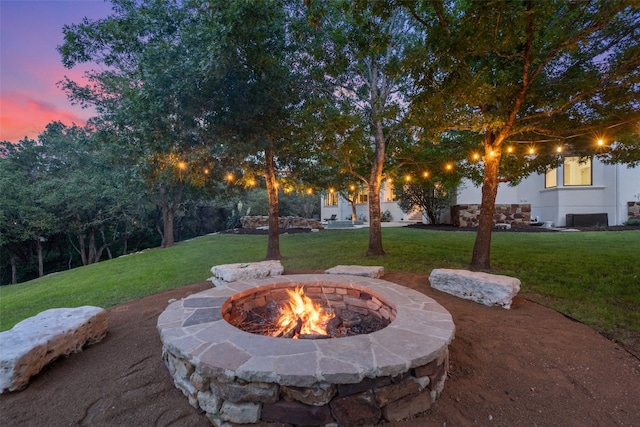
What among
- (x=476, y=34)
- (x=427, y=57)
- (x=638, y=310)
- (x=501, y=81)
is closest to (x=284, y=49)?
(x=427, y=57)

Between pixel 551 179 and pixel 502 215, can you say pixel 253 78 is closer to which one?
pixel 502 215

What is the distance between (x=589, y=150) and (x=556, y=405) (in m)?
7.05

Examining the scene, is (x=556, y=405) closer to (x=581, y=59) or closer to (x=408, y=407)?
(x=408, y=407)

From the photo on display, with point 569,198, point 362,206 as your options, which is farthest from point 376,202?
point 362,206

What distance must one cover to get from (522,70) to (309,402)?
603cm

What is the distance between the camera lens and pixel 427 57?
177 inches

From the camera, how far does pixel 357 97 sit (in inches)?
296

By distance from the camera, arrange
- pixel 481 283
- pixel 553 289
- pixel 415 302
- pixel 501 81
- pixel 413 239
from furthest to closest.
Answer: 1. pixel 413 239
2. pixel 501 81
3. pixel 553 289
4. pixel 481 283
5. pixel 415 302

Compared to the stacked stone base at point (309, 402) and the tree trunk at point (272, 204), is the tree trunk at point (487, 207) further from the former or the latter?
the tree trunk at point (272, 204)

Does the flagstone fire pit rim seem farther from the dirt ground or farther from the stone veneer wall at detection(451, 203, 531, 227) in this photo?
the stone veneer wall at detection(451, 203, 531, 227)

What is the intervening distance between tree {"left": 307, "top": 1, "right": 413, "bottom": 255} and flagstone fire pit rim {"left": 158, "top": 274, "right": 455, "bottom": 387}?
4454 millimetres

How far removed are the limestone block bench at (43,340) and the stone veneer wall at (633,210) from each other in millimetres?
18757

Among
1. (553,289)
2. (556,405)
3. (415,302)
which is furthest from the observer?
(553,289)

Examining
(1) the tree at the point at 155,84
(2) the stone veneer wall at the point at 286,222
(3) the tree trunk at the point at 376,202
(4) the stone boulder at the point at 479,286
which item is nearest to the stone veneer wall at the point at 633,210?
(3) the tree trunk at the point at 376,202
